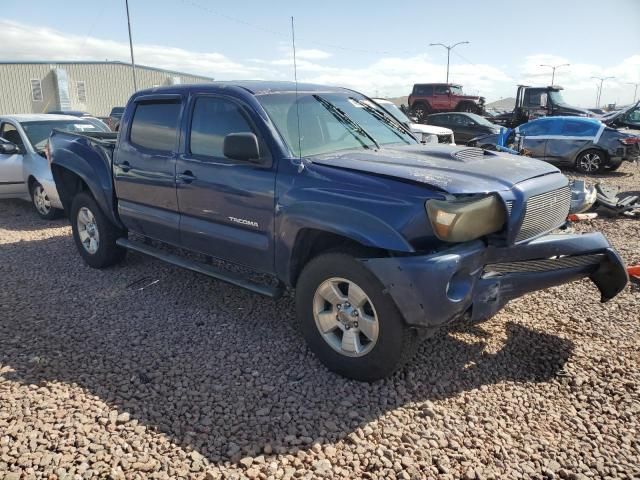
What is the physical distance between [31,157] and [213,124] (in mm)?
5518

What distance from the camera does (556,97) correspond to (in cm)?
2103

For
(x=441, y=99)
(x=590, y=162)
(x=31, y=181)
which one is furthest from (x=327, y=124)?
(x=441, y=99)

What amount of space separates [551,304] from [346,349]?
2.25 metres

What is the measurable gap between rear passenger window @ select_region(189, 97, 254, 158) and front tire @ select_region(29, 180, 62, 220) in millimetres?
4880

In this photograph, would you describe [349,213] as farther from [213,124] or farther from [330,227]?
[213,124]

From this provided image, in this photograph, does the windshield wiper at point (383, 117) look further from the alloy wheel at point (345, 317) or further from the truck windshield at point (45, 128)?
the truck windshield at point (45, 128)

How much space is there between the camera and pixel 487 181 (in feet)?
10.1

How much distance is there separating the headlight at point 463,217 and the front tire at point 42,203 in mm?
7026

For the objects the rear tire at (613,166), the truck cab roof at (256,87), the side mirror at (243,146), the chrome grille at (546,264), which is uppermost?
the truck cab roof at (256,87)

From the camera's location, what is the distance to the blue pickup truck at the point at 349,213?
292cm

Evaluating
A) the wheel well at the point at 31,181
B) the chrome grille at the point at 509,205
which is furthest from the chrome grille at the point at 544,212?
the wheel well at the point at 31,181

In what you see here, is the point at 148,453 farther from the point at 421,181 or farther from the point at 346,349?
the point at 421,181

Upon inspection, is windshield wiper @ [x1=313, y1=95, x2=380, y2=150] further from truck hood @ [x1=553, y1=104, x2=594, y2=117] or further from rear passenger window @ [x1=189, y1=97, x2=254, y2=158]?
truck hood @ [x1=553, y1=104, x2=594, y2=117]

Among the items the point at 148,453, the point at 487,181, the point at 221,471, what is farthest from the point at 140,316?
the point at 487,181
